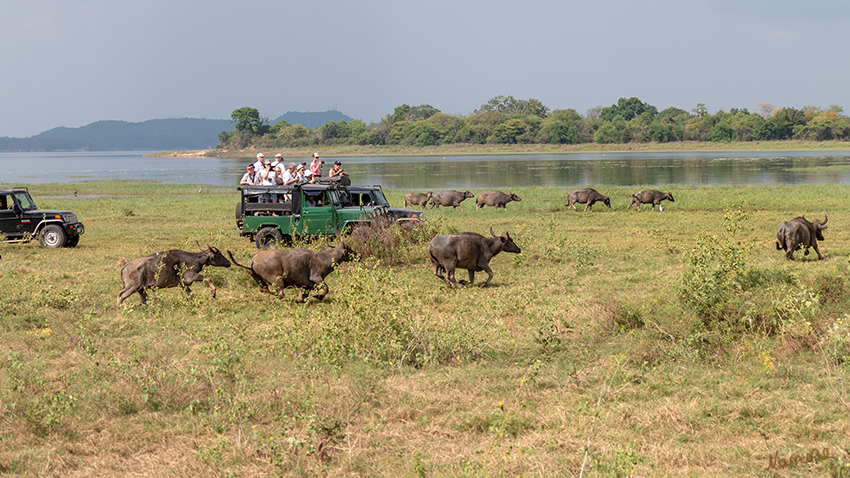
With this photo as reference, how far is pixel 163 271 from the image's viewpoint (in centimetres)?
1025

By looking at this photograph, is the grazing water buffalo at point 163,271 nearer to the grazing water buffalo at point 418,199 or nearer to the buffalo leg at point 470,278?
the buffalo leg at point 470,278

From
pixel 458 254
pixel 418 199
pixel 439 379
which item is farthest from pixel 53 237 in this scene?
pixel 439 379

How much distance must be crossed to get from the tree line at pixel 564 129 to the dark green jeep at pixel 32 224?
12331cm

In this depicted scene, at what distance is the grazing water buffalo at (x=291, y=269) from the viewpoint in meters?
10.3

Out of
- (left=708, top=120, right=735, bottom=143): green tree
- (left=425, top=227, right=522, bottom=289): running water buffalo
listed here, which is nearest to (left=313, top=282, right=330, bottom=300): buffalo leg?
(left=425, top=227, right=522, bottom=289): running water buffalo

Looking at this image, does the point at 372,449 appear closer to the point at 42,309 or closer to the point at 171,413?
the point at 171,413

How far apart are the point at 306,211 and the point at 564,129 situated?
127223 millimetres

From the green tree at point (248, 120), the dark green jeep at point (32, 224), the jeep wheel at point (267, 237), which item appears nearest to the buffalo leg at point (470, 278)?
the jeep wheel at point (267, 237)

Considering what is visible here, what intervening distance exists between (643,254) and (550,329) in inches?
298

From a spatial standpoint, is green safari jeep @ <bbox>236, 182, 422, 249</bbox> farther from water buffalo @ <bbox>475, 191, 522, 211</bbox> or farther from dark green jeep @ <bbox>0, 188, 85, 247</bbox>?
water buffalo @ <bbox>475, 191, 522, 211</bbox>

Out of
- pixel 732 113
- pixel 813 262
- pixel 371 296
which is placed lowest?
pixel 813 262

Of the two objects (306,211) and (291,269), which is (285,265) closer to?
(291,269)

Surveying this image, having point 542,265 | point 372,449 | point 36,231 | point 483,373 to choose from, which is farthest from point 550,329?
point 36,231

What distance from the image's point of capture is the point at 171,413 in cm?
595
